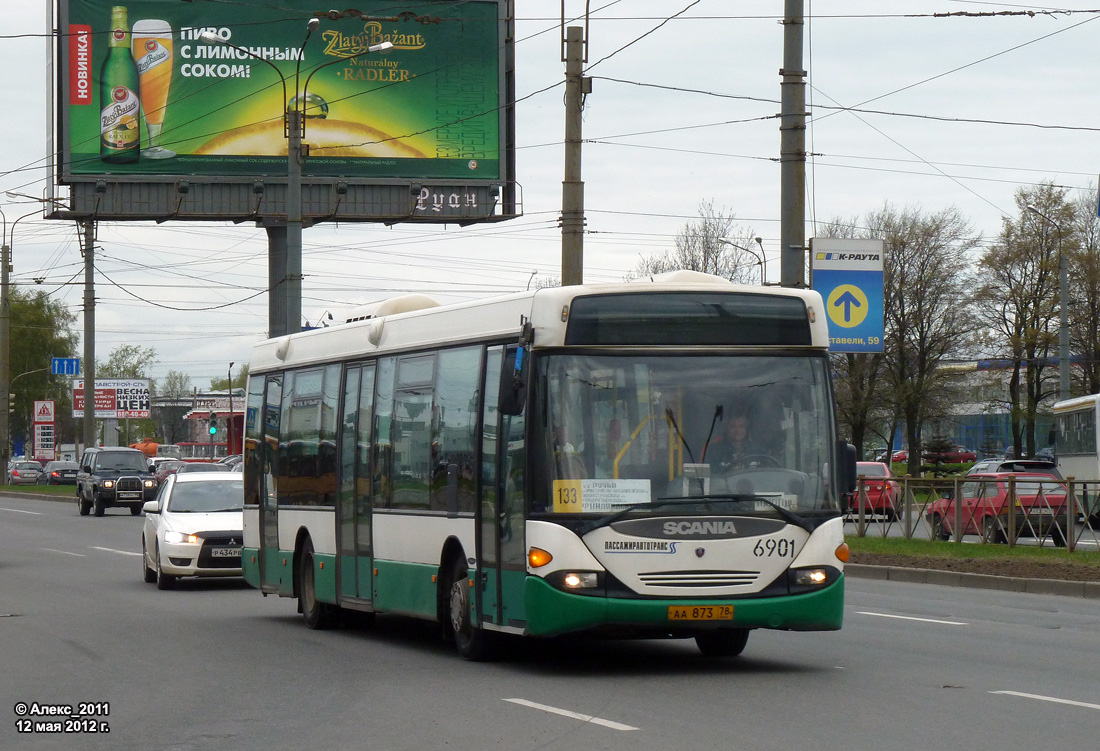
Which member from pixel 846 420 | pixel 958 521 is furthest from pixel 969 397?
pixel 958 521

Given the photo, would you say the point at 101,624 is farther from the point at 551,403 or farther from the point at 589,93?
the point at 589,93

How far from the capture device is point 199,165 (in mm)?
48969

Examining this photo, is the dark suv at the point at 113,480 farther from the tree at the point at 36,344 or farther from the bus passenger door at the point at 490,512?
the tree at the point at 36,344

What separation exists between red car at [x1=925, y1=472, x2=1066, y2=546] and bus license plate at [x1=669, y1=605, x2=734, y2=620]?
1396cm

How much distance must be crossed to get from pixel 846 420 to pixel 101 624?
171ft

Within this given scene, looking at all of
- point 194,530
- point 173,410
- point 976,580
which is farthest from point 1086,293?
point 173,410

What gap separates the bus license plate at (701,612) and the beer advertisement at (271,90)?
3864 cm

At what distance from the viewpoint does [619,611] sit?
35.9 feet

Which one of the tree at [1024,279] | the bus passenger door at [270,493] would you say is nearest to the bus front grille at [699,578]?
the bus passenger door at [270,493]

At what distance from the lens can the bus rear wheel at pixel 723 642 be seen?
40.5ft

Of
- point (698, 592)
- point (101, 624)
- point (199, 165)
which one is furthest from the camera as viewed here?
point (199, 165)

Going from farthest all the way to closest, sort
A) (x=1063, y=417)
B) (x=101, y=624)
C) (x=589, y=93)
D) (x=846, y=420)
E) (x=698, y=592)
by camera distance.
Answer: (x=846, y=420) < (x=1063, y=417) < (x=589, y=93) < (x=101, y=624) < (x=698, y=592)

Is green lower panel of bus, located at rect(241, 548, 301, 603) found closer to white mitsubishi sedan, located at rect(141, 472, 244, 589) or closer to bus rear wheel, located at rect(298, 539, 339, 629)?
bus rear wheel, located at rect(298, 539, 339, 629)

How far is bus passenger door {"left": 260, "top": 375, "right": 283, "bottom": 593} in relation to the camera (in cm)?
1694
